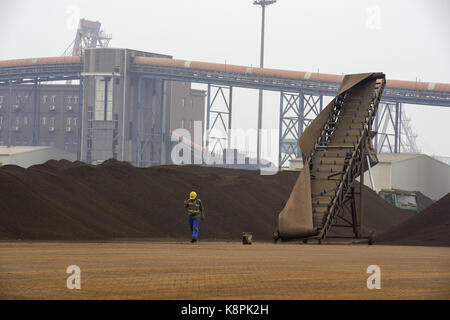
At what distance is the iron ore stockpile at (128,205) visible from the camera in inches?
1013

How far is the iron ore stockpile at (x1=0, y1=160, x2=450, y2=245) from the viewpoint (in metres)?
25.7

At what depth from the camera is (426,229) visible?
30109mm

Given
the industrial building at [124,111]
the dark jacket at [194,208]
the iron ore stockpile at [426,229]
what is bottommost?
the iron ore stockpile at [426,229]

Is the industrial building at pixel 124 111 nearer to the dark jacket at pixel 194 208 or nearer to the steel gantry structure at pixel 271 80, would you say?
the steel gantry structure at pixel 271 80

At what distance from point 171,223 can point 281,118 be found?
55835 mm

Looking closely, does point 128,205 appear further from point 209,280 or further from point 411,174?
point 411,174

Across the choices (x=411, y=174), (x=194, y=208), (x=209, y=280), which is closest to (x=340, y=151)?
(x=194, y=208)

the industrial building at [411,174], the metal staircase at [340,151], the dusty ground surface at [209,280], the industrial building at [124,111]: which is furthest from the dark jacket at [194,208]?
the industrial building at [124,111]

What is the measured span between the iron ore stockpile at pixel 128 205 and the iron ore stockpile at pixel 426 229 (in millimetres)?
122

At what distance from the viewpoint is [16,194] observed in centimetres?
2644

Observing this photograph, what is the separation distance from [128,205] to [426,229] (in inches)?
480

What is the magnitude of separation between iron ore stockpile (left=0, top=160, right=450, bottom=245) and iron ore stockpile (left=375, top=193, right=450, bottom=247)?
0.40 ft

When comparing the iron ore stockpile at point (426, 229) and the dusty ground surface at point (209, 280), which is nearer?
the dusty ground surface at point (209, 280)

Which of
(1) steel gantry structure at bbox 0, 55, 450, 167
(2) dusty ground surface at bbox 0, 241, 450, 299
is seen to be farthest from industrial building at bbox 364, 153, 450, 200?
(2) dusty ground surface at bbox 0, 241, 450, 299
